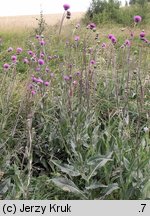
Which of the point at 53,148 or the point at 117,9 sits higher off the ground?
the point at 117,9

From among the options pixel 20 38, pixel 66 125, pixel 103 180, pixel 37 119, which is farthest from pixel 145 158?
pixel 20 38

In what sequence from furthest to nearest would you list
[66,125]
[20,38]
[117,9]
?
[117,9]
[20,38]
[66,125]

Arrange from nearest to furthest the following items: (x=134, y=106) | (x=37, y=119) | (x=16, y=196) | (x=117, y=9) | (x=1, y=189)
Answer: (x=16, y=196) < (x=1, y=189) < (x=37, y=119) < (x=134, y=106) < (x=117, y=9)

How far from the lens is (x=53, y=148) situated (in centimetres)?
298

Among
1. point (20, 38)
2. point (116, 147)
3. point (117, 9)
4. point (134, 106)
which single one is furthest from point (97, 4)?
point (116, 147)

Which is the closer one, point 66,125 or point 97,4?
point 66,125

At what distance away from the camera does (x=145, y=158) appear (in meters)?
2.48

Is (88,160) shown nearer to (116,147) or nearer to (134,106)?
(116,147)

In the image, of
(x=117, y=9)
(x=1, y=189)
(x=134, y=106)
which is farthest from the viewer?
(x=117, y=9)

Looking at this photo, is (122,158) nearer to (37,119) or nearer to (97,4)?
(37,119)

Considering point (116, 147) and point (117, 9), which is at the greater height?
point (117, 9)

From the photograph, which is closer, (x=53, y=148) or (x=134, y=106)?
(x=53, y=148)
